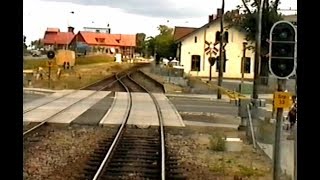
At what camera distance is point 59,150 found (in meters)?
12.2

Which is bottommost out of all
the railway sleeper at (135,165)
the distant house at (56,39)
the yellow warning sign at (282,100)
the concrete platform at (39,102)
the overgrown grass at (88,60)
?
the railway sleeper at (135,165)

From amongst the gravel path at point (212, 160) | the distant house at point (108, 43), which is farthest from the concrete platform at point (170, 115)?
the distant house at point (108, 43)

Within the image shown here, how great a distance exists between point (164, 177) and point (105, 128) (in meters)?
7.44

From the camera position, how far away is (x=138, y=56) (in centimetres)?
6788

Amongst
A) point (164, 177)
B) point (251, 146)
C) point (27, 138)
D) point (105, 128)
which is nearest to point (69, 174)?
point (164, 177)

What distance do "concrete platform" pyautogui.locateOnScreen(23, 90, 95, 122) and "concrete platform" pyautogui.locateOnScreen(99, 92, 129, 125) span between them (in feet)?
5.58

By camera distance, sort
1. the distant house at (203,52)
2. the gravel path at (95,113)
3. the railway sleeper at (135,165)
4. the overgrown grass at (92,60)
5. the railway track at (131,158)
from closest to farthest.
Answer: the railway track at (131,158) < the railway sleeper at (135,165) < the gravel path at (95,113) < the overgrown grass at (92,60) < the distant house at (203,52)

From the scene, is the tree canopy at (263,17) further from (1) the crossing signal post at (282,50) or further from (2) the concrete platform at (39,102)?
(1) the crossing signal post at (282,50)

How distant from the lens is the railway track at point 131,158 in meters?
9.40

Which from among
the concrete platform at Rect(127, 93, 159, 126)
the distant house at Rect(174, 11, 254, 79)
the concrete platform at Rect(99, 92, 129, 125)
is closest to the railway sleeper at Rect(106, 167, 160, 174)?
the concrete platform at Rect(127, 93, 159, 126)

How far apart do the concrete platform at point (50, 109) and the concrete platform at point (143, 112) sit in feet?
8.30

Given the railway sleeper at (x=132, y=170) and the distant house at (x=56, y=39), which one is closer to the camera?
the railway sleeper at (x=132, y=170)

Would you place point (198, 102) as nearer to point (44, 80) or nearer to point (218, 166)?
point (44, 80)

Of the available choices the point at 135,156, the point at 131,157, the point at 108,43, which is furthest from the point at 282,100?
the point at 108,43
